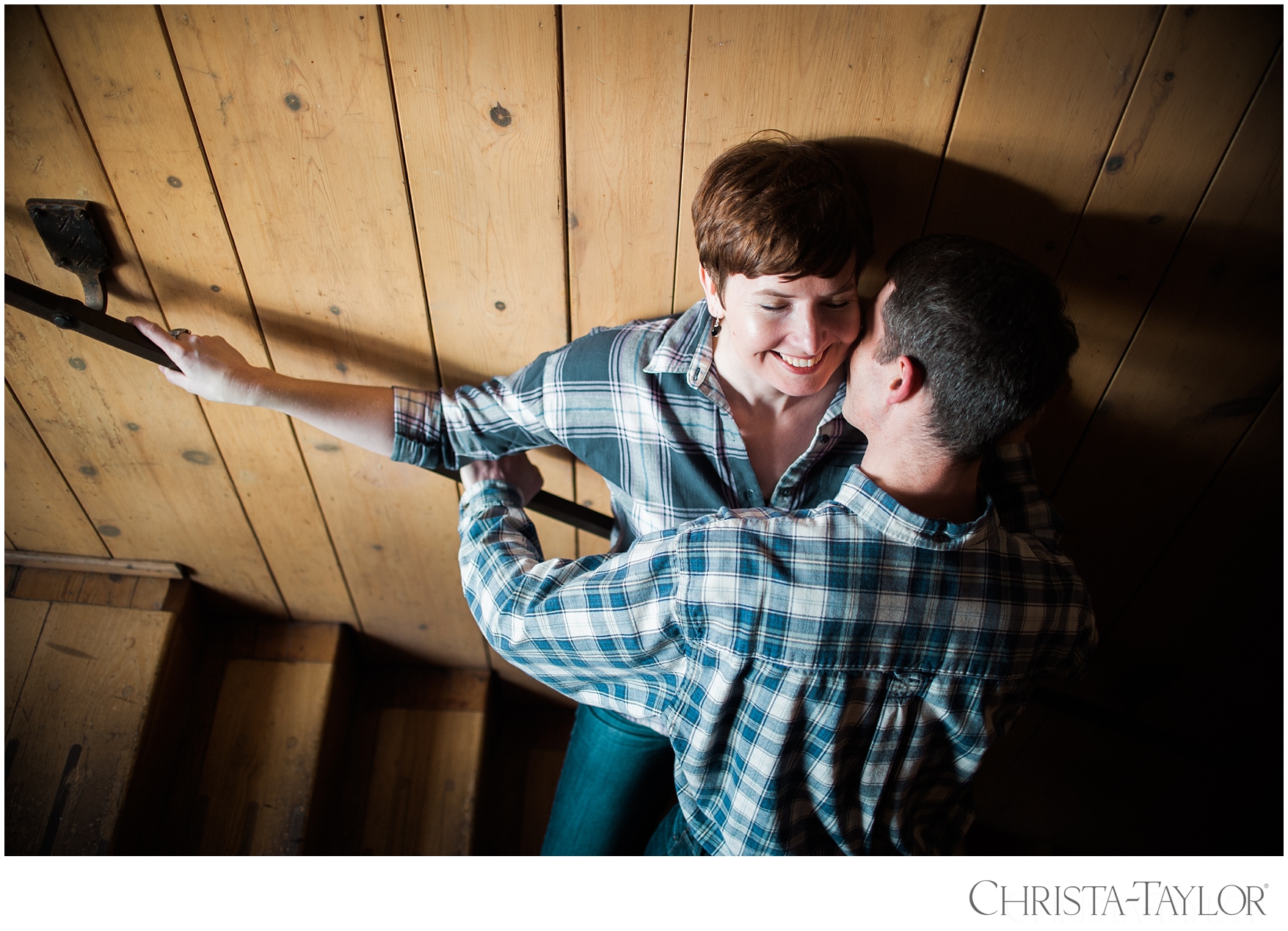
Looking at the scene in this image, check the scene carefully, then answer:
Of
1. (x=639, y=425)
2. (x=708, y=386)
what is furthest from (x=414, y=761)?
(x=708, y=386)

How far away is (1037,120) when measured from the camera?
0.91 m

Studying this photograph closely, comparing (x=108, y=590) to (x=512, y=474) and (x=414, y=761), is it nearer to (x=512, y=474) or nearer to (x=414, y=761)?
(x=414, y=761)

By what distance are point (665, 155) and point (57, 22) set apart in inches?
29.3

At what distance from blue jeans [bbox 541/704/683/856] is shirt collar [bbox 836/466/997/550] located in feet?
2.01

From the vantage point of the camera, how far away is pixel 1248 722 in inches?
59.2

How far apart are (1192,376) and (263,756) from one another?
1.83 m

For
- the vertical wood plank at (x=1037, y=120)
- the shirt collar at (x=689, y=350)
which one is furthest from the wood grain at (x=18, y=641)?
the vertical wood plank at (x=1037, y=120)

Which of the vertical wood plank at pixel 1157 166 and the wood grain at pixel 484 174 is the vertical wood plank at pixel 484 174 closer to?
the wood grain at pixel 484 174

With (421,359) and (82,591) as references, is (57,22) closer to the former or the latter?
(421,359)

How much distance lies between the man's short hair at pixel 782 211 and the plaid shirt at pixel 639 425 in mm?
159

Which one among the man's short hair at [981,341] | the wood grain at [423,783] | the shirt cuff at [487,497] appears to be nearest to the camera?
the man's short hair at [981,341]

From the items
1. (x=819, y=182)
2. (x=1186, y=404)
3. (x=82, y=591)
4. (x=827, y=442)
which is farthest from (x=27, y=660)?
(x=1186, y=404)

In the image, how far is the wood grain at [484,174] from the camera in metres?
0.89

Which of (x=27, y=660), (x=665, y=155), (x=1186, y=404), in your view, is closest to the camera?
(x=665, y=155)
